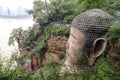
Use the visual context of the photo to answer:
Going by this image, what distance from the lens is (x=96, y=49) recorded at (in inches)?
160

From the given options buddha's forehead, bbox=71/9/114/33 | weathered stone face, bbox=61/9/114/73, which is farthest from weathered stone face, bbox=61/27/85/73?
buddha's forehead, bbox=71/9/114/33

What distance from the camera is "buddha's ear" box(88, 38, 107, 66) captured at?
157 inches

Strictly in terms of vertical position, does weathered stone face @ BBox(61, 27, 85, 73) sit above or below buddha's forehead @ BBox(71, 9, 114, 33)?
below

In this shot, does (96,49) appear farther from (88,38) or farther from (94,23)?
(94,23)

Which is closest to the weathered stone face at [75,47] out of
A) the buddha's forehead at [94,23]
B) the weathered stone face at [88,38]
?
the weathered stone face at [88,38]

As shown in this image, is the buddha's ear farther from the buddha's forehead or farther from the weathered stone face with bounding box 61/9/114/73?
the buddha's forehead

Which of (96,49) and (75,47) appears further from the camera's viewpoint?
(75,47)

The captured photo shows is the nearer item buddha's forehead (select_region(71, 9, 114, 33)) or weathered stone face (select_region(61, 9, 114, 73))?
weathered stone face (select_region(61, 9, 114, 73))

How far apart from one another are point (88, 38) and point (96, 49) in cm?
21

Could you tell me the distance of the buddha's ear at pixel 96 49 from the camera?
157 inches

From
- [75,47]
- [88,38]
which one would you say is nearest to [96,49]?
[88,38]

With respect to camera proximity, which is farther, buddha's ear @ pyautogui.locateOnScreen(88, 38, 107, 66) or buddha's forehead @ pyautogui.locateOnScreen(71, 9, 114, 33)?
buddha's forehead @ pyautogui.locateOnScreen(71, 9, 114, 33)

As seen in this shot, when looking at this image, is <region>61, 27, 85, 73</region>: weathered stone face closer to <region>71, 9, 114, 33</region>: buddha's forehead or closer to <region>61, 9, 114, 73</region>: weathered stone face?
<region>61, 9, 114, 73</region>: weathered stone face

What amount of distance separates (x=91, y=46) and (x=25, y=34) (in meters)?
5.29
